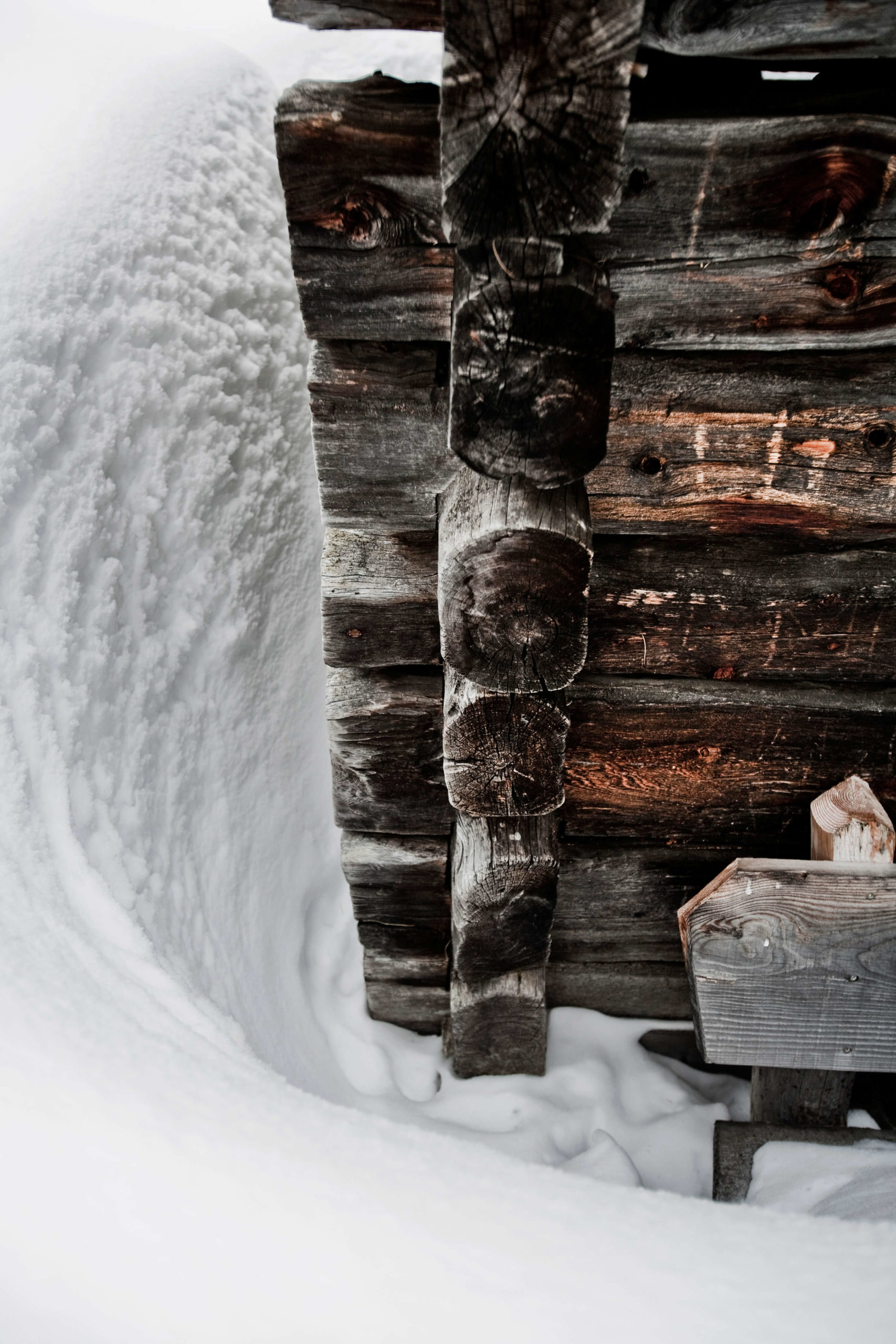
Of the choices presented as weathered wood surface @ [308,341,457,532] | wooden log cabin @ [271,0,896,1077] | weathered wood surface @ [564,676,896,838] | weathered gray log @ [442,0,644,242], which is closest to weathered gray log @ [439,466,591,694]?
wooden log cabin @ [271,0,896,1077]

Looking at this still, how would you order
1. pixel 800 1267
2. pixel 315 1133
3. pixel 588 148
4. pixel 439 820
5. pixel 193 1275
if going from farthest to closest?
pixel 439 820, pixel 315 1133, pixel 800 1267, pixel 193 1275, pixel 588 148

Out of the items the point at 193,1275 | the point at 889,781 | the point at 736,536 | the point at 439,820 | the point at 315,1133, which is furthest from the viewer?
the point at 439,820

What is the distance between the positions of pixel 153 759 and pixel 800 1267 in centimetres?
126

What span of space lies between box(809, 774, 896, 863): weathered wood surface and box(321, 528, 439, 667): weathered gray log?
0.66 m

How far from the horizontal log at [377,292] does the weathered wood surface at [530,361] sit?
8.1 inches

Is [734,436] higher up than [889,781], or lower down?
higher up

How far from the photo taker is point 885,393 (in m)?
1.09

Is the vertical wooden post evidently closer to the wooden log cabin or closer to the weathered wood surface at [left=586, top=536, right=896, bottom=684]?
the wooden log cabin

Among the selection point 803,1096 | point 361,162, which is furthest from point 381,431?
point 803,1096

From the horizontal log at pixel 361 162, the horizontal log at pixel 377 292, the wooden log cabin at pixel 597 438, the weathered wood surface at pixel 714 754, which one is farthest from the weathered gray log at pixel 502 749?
the horizontal log at pixel 361 162

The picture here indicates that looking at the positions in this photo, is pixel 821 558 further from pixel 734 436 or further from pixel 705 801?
pixel 705 801

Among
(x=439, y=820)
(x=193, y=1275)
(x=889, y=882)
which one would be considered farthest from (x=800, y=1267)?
(x=439, y=820)

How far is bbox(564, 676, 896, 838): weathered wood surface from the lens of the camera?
1.36 metres

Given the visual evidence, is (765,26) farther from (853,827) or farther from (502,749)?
(853,827)
